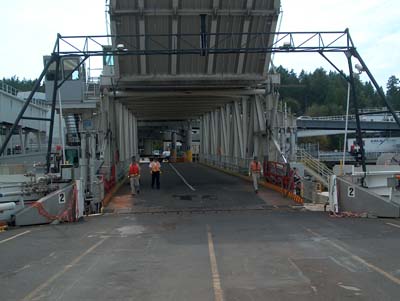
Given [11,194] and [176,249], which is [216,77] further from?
[176,249]

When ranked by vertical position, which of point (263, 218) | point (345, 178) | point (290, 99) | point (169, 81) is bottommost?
point (263, 218)

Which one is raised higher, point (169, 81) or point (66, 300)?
point (169, 81)

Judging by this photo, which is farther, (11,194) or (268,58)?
(268,58)

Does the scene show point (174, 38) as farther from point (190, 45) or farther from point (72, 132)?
point (72, 132)

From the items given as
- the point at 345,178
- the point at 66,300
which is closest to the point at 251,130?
the point at 345,178

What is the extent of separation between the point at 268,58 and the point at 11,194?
1315cm

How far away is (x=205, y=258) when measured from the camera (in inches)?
376

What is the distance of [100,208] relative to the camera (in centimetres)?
1844

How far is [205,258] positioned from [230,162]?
28216 millimetres

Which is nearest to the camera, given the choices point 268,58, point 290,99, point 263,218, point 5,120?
point 263,218

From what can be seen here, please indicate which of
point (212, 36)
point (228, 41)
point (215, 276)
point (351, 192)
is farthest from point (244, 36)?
point (215, 276)

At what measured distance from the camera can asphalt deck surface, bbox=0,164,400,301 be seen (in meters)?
7.14

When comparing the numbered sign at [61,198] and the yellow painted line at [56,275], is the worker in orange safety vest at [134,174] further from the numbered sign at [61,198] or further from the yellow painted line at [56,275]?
the yellow painted line at [56,275]

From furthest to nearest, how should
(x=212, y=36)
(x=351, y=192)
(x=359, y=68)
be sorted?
(x=212, y=36)
(x=359, y=68)
(x=351, y=192)
